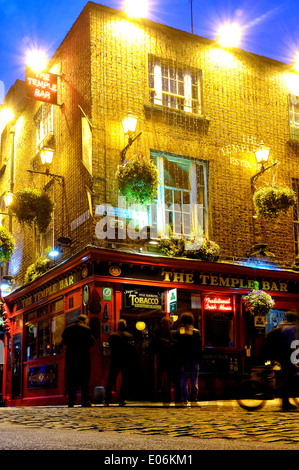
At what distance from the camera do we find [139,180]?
13.2 metres

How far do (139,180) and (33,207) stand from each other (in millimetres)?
3756

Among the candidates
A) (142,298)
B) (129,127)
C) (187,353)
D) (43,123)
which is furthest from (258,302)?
(43,123)

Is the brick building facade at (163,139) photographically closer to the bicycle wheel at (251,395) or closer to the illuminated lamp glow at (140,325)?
the illuminated lamp glow at (140,325)

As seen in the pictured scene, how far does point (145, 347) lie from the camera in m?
13.8

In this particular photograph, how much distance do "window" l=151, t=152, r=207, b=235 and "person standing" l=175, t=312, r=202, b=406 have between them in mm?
4407

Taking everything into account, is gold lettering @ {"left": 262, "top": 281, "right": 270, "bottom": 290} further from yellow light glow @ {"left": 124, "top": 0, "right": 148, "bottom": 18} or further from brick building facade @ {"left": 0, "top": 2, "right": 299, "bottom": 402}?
yellow light glow @ {"left": 124, "top": 0, "right": 148, "bottom": 18}

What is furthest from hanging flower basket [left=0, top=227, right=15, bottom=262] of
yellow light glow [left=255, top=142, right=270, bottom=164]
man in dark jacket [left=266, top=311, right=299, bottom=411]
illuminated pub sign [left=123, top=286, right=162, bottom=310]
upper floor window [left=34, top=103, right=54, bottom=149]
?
man in dark jacket [left=266, top=311, right=299, bottom=411]

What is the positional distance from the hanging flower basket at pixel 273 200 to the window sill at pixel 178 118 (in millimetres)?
2419

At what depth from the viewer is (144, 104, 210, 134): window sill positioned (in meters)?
15.0

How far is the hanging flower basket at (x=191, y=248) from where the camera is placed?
47.2ft

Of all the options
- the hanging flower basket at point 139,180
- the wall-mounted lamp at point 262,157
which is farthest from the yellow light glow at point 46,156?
the wall-mounted lamp at point 262,157
